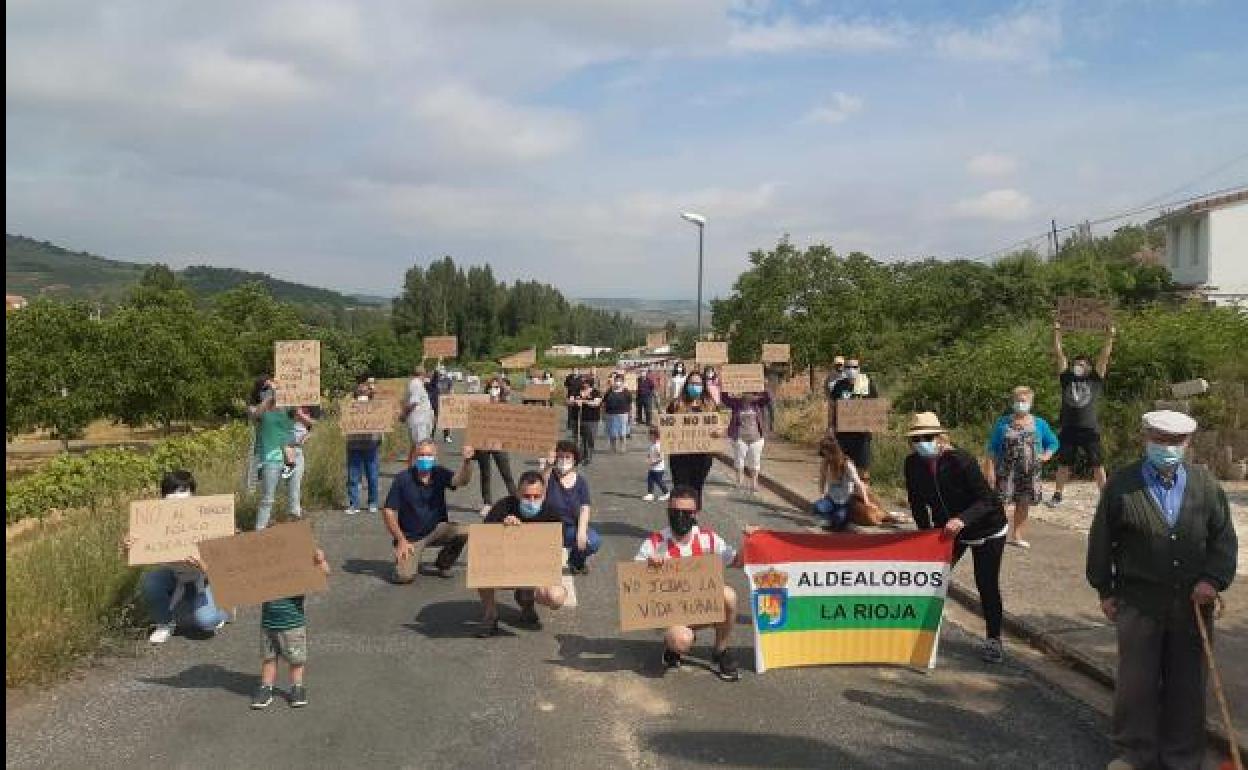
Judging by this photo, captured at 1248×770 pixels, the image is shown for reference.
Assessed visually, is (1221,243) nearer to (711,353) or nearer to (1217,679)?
(711,353)

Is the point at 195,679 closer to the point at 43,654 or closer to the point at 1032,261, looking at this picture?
the point at 43,654

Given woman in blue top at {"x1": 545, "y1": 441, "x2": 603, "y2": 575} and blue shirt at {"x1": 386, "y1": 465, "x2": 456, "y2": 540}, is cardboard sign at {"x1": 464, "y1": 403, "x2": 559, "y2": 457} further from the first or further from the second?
woman in blue top at {"x1": 545, "y1": 441, "x2": 603, "y2": 575}

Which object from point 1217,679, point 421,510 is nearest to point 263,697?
point 421,510

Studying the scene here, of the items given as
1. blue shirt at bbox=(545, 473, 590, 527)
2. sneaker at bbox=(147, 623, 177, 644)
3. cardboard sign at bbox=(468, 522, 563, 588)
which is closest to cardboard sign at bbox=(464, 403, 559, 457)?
blue shirt at bbox=(545, 473, 590, 527)

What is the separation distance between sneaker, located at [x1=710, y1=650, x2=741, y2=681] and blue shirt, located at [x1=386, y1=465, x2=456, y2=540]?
10.9 ft

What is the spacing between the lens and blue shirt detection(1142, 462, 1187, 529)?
16.7ft

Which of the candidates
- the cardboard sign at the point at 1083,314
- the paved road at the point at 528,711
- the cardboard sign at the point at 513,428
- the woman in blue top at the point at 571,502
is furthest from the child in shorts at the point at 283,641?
the cardboard sign at the point at 1083,314

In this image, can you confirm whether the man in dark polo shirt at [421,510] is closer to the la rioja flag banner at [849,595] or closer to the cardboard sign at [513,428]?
the cardboard sign at [513,428]

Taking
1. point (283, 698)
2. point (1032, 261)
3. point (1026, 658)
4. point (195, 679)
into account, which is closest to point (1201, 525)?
point (1026, 658)

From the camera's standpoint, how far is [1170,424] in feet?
16.7

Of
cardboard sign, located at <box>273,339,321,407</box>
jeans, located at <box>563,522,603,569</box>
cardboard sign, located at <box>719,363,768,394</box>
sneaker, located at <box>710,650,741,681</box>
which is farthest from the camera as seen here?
cardboard sign, located at <box>719,363,768,394</box>

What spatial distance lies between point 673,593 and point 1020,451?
4711 mm

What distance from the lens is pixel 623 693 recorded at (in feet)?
20.7

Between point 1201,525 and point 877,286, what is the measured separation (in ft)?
76.1
